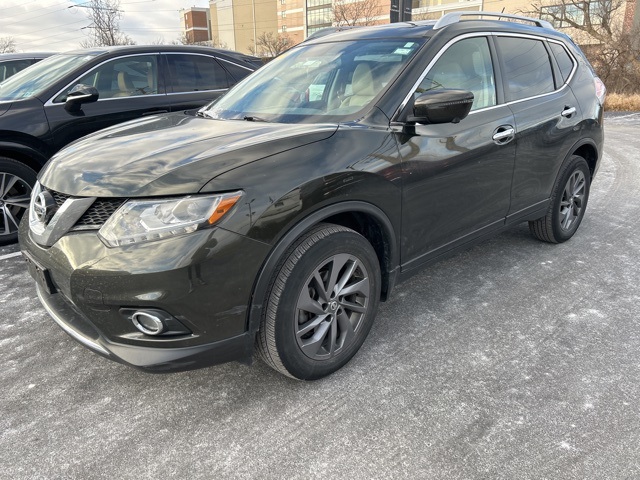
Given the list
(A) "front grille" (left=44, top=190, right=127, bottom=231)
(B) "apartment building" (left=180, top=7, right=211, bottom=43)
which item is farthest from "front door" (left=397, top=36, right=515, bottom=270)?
(B) "apartment building" (left=180, top=7, right=211, bottom=43)

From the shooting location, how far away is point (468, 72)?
10.7 feet

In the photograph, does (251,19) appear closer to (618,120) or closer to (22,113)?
(618,120)

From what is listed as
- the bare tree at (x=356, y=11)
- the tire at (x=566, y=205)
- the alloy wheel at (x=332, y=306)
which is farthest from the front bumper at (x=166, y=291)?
the bare tree at (x=356, y=11)

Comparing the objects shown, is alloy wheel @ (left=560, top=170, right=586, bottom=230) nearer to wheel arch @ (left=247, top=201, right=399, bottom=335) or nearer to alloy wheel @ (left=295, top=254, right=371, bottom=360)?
wheel arch @ (left=247, top=201, right=399, bottom=335)

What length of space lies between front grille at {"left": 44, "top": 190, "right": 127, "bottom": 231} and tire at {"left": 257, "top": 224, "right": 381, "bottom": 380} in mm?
746

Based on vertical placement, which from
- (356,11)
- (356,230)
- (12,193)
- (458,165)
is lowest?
(12,193)

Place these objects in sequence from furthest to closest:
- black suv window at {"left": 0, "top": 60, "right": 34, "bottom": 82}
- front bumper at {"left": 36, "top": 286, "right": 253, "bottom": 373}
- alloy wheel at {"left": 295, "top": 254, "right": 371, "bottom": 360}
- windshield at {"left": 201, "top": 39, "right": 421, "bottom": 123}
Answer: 1. black suv window at {"left": 0, "top": 60, "right": 34, "bottom": 82}
2. windshield at {"left": 201, "top": 39, "right": 421, "bottom": 123}
3. alloy wheel at {"left": 295, "top": 254, "right": 371, "bottom": 360}
4. front bumper at {"left": 36, "top": 286, "right": 253, "bottom": 373}

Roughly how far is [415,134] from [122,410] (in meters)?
2.05

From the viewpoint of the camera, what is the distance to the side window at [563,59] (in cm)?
416

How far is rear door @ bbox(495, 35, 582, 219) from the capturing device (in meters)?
3.56

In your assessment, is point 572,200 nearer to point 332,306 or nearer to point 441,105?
point 441,105

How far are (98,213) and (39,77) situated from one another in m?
3.67

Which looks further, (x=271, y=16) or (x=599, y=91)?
(x=271, y=16)

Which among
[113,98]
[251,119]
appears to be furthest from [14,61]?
[251,119]
